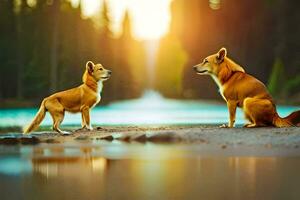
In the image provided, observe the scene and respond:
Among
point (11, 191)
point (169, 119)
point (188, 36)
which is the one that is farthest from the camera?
point (188, 36)

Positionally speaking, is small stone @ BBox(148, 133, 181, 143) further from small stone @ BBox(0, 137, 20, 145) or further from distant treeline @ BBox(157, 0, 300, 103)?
distant treeline @ BBox(157, 0, 300, 103)

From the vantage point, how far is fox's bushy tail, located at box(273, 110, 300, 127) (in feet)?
30.3

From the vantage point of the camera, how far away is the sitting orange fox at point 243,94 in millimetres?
9109

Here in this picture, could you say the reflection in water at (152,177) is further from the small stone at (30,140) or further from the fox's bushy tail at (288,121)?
the fox's bushy tail at (288,121)

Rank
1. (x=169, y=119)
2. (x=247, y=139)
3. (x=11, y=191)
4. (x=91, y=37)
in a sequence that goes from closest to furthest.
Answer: (x=11, y=191) < (x=247, y=139) < (x=169, y=119) < (x=91, y=37)

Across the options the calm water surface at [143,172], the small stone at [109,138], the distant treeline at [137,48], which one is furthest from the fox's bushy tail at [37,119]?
the distant treeline at [137,48]

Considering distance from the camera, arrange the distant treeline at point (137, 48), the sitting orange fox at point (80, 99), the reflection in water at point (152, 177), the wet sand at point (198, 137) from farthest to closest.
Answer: the distant treeline at point (137, 48)
the sitting orange fox at point (80, 99)
the wet sand at point (198, 137)
the reflection in water at point (152, 177)

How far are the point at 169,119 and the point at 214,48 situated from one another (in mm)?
5484

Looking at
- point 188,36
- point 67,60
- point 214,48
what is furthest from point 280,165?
point 188,36

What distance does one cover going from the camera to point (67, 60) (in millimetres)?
14750

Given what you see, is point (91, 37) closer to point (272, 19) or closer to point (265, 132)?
point (272, 19)

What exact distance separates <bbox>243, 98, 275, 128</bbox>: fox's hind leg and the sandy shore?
28 cm

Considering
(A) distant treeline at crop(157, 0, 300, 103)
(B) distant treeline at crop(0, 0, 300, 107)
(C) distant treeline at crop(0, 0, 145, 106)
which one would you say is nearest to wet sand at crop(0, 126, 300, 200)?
(B) distant treeline at crop(0, 0, 300, 107)

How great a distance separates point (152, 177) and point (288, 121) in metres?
3.61
